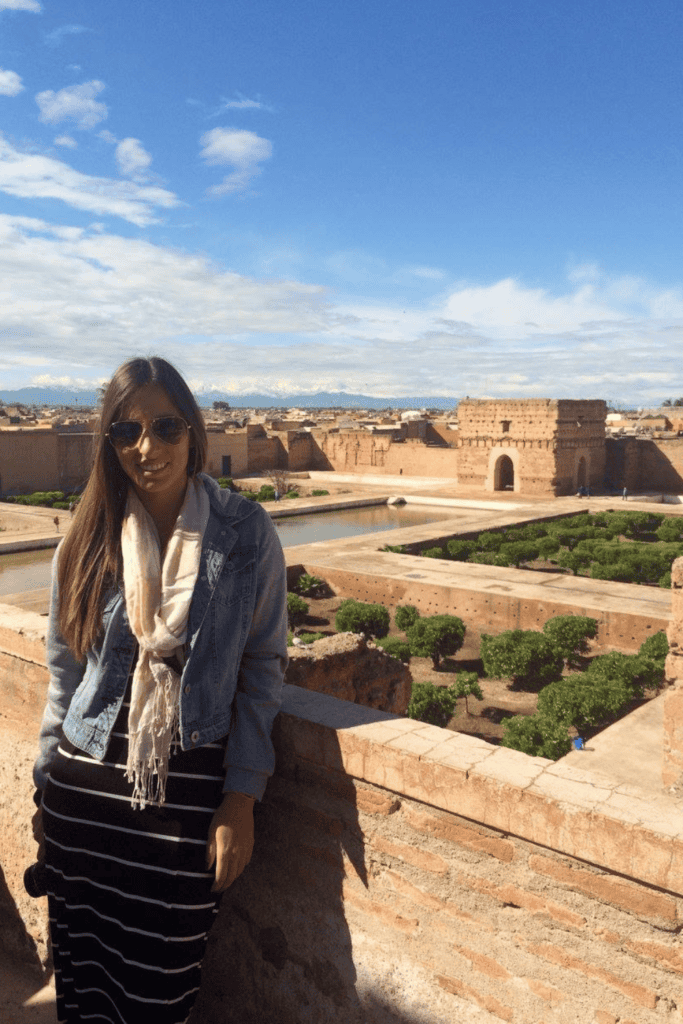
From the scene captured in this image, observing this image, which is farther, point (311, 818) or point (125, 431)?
point (311, 818)

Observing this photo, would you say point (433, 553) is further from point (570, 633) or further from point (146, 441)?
point (146, 441)

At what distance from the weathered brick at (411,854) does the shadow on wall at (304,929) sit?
75 mm

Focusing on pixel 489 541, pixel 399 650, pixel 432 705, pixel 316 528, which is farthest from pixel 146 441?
pixel 316 528

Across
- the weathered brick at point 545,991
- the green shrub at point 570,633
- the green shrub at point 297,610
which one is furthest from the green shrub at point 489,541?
the weathered brick at point 545,991

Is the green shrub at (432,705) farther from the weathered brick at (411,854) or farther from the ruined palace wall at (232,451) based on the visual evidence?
the ruined palace wall at (232,451)

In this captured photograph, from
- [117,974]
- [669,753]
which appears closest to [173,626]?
[117,974]

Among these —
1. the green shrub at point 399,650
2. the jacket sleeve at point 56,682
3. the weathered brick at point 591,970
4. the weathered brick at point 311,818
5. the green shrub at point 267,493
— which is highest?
the jacket sleeve at point 56,682

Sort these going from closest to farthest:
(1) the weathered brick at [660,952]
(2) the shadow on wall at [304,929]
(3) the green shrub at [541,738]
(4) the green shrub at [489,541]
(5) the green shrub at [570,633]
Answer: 1. (1) the weathered brick at [660,952]
2. (2) the shadow on wall at [304,929]
3. (3) the green shrub at [541,738]
4. (5) the green shrub at [570,633]
5. (4) the green shrub at [489,541]

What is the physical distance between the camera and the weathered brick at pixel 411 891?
7.04 feet

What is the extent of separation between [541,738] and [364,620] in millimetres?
4680

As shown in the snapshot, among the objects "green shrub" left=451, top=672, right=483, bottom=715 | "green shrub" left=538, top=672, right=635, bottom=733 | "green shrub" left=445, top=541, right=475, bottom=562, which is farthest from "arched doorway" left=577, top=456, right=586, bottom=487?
"green shrub" left=538, top=672, right=635, bottom=733

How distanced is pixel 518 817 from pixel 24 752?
85.8 inches

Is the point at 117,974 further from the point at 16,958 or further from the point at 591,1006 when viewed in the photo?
the point at 16,958

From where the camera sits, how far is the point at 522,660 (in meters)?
9.57
